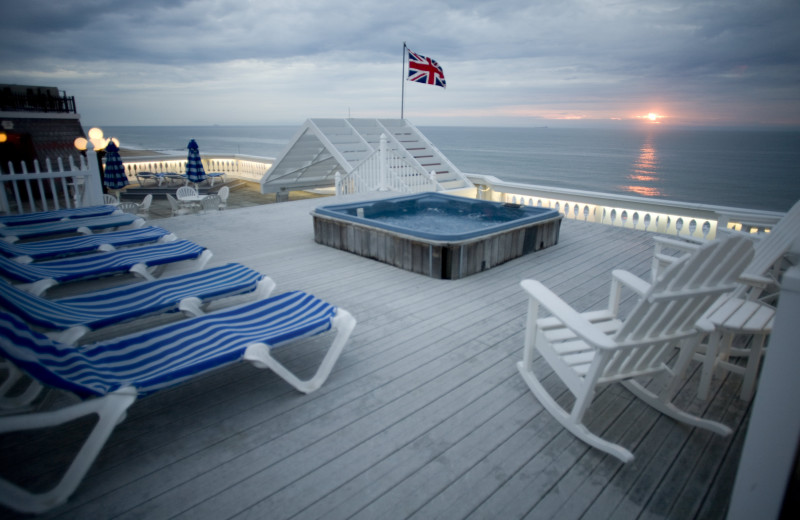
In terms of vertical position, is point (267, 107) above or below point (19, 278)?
above

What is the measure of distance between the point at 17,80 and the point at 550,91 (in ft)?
119

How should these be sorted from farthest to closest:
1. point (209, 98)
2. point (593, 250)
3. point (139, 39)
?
point (209, 98)
point (139, 39)
point (593, 250)

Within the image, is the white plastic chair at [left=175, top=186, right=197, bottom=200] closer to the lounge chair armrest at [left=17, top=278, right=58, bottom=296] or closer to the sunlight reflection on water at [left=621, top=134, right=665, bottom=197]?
the lounge chair armrest at [left=17, top=278, right=58, bottom=296]

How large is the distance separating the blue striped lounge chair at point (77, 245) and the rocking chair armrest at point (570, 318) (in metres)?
3.79

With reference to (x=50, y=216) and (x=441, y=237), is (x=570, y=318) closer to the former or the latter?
(x=441, y=237)

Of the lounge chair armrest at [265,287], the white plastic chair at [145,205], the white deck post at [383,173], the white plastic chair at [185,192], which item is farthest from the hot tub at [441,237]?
the white plastic chair at [185,192]

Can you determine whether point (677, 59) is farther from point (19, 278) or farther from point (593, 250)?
point (19, 278)

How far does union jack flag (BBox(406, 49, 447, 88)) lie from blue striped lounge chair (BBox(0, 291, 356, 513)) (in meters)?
9.15

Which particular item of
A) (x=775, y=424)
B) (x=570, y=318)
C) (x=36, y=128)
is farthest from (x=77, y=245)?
(x=36, y=128)

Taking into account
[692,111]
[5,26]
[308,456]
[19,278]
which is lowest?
[308,456]

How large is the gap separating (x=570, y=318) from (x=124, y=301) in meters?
2.79

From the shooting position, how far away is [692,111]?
25.4 m

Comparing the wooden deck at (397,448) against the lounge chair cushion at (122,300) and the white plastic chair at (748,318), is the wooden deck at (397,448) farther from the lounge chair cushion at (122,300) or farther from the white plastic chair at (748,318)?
the lounge chair cushion at (122,300)

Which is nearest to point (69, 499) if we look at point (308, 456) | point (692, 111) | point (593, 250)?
point (308, 456)
